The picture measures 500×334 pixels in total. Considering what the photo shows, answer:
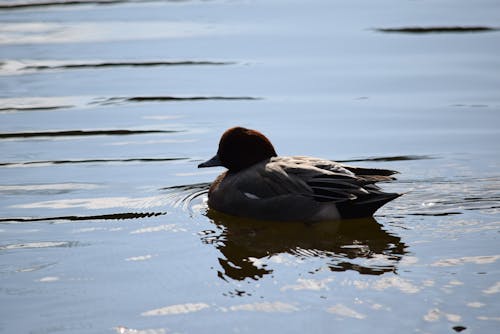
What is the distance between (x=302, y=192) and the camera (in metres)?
8.96

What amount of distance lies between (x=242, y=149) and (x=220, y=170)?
128 cm

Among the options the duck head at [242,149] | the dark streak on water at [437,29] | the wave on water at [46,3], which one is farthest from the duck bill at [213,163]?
the wave on water at [46,3]

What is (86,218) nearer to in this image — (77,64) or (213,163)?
(213,163)

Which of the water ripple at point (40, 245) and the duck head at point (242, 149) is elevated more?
the duck head at point (242, 149)

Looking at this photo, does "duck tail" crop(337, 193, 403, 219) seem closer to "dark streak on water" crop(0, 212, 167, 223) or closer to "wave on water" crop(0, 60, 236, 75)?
"dark streak on water" crop(0, 212, 167, 223)

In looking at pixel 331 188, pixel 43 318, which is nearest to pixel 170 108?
pixel 331 188

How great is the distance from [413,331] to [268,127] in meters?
5.96

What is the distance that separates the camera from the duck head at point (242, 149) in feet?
31.7

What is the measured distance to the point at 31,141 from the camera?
1170 cm

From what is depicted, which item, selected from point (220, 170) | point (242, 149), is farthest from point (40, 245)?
point (220, 170)

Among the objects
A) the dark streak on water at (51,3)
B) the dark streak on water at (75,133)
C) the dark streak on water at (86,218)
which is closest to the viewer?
the dark streak on water at (86,218)

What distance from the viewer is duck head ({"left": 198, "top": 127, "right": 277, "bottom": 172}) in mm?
9648

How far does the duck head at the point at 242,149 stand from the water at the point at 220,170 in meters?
0.46

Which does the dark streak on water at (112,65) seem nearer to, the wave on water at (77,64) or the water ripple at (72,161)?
the wave on water at (77,64)
